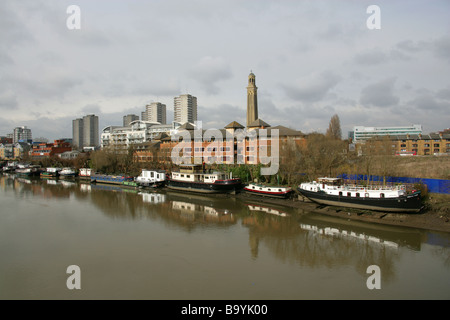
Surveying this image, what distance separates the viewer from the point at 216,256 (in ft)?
43.9

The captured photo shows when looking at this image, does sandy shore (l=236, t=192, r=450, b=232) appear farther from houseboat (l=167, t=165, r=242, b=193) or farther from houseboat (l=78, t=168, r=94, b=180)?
houseboat (l=78, t=168, r=94, b=180)

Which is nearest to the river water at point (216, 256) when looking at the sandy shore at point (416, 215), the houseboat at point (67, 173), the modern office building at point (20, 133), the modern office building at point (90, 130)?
the sandy shore at point (416, 215)

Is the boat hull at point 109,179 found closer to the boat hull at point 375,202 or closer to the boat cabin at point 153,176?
the boat cabin at point 153,176

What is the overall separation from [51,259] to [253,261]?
9.25 m

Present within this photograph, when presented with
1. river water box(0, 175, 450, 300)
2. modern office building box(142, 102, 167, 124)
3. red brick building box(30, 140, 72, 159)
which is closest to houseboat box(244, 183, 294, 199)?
river water box(0, 175, 450, 300)

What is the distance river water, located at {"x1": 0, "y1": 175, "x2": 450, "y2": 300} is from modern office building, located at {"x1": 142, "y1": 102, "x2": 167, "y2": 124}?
10263 centimetres

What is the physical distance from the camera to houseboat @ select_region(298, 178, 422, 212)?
59.2 feet

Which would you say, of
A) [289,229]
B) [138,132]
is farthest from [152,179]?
[138,132]

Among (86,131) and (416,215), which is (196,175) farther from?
(86,131)

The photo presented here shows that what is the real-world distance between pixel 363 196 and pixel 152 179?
2380cm

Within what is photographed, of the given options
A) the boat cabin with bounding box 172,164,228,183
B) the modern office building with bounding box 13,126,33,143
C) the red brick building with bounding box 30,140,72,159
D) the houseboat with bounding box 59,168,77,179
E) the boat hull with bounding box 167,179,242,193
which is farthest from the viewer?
the modern office building with bounding box 13,126,33,143

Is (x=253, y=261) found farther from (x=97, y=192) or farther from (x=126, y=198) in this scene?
(x=97, y=192)

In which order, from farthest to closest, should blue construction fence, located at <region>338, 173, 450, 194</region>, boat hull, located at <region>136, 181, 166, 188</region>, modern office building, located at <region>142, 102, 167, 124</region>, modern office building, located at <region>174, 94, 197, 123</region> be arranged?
modern office building, located at <region>142, 102, 167, 124</region> → modern office building, located at <region>174, 94, 197, 123</region> → boat hull, located at <region>136, 181, 166, 188</region> → blue construction fence, located at <region>338, 173, 450, 194</region>

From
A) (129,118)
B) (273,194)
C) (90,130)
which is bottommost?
(273,194)
